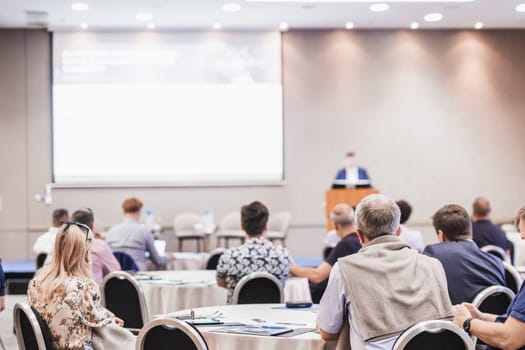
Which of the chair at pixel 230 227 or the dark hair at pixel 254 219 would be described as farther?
the chair at pixel 230 227

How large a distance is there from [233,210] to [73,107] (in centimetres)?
313

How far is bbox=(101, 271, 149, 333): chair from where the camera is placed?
19.5 ft

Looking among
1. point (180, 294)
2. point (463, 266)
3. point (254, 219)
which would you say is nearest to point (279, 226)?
point (180, 294)

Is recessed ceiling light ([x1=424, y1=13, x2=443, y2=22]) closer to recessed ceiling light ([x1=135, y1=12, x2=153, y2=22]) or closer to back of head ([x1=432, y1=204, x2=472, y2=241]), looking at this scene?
recessed ceiling light ([x1=135, y1=12, x2=153, y2=22])

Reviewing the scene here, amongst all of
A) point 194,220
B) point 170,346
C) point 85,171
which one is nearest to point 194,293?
point 170,346

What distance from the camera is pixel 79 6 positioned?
11875 millimetres

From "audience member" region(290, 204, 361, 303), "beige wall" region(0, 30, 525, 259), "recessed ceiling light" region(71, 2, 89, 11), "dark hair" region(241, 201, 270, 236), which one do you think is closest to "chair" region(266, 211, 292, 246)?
"beige wall" region(0, 30, 525, 259)

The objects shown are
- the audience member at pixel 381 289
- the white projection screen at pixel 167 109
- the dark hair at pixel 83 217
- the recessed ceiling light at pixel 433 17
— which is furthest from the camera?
the white projection screen at pixel 167 109

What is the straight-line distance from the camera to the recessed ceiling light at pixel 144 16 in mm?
12477

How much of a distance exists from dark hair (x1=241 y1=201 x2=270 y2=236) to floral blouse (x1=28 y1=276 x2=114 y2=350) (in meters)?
1.77

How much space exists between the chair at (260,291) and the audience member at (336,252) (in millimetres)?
242

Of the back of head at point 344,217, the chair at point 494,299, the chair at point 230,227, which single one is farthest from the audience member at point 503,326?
the chair at point 230,227

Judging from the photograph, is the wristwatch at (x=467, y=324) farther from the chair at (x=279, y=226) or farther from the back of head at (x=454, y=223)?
the chair at (x=279, y=226)

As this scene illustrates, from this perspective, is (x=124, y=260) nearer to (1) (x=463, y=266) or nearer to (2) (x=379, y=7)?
(1) (x=463, y=266)
